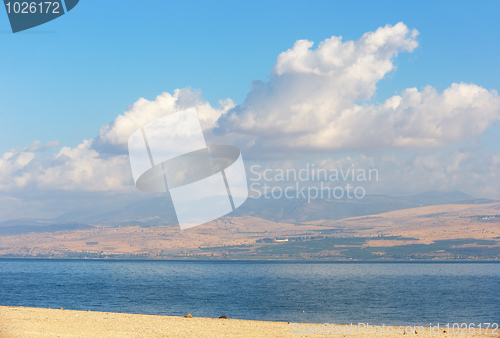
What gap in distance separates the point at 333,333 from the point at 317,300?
48.9 m

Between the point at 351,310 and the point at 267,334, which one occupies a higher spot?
the point at 267,334

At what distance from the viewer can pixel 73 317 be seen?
38.3 m

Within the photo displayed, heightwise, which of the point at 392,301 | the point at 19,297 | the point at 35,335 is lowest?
the point at 392,301

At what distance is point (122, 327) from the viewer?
33.4 m

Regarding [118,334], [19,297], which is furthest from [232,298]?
[118,334]

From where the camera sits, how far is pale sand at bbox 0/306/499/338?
100 ft

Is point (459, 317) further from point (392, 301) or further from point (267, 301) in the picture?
point (267, 301)

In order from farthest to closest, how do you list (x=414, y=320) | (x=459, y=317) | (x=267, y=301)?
(x=267, y=301) → (x=459, y=317) → (x=414, y=320)

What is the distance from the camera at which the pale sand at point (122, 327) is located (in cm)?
3056

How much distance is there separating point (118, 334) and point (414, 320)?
3770cm

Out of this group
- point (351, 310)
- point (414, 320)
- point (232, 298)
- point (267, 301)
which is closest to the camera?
point (414, 320)

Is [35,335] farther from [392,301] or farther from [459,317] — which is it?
[392,301]

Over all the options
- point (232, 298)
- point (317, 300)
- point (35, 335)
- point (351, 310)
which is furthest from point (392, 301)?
point (35, 335)

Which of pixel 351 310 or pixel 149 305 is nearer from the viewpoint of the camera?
pixel 351 310
